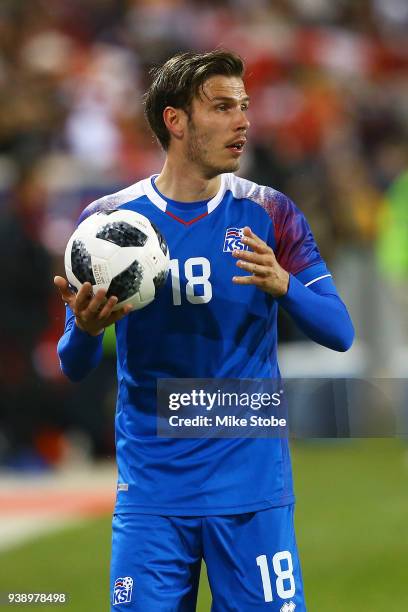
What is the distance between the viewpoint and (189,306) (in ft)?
13.0

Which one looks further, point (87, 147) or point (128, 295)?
point (87, 147)

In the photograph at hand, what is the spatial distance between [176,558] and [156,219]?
1.04 metres

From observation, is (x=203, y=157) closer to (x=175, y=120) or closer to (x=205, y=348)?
(x=175, y=120)

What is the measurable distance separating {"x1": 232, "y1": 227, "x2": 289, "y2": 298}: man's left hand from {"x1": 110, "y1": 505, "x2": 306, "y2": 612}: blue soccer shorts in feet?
2.34

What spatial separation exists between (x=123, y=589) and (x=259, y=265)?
3.46 ft

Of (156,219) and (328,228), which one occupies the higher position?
(328,228)

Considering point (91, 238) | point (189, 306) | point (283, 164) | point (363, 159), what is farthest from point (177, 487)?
point (363, 159)

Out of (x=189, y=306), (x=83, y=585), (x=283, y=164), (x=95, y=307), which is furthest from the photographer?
(x=283, y=164)

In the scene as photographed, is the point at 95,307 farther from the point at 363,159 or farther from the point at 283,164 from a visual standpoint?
the point at 363,159

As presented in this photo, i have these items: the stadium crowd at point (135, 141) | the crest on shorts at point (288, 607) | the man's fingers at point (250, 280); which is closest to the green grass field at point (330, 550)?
the stadium crowd at point (135, 141)

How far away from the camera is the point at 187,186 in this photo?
4.07 metres

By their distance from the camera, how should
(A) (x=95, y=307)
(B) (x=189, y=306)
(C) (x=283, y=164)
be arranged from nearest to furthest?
(A) (x=95, y=307)
(B) (x=189, y=306)
(C) (x=283, y=164)

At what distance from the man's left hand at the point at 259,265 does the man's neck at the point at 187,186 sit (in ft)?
1.38

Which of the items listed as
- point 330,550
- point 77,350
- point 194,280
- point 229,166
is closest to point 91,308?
point 77,350
